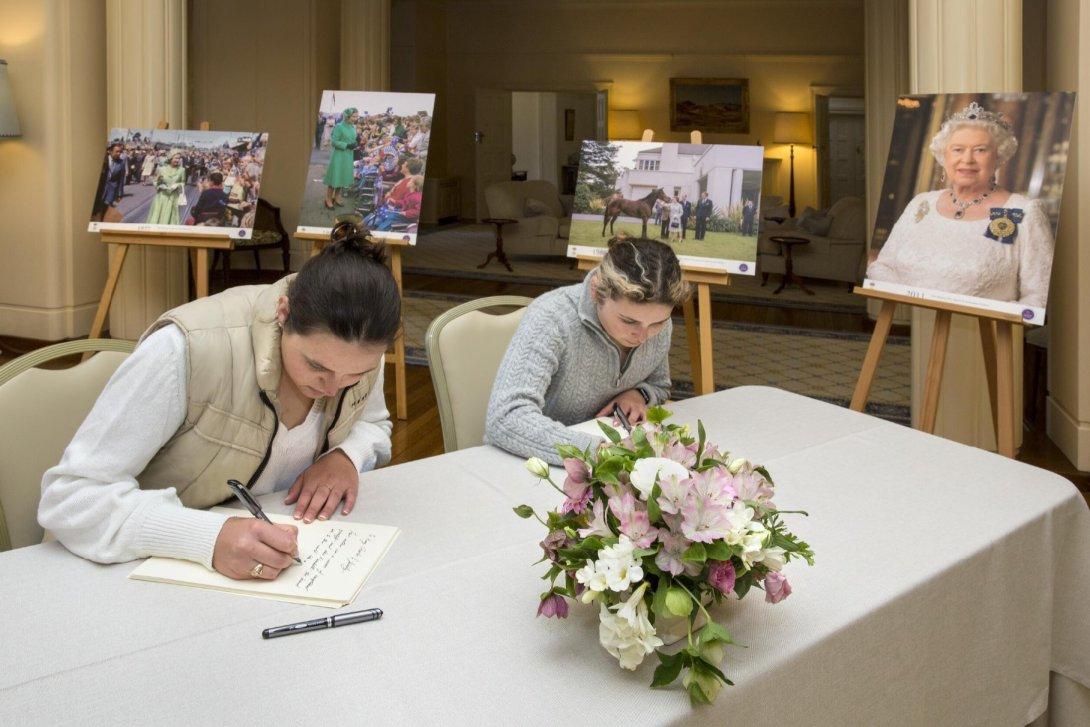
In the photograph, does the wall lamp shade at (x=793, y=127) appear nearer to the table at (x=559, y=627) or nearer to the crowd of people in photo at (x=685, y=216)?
the crowd of people in photo at (x=685, y=216)

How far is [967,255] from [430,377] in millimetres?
3121

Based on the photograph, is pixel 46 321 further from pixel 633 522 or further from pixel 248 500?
pixel 633 522

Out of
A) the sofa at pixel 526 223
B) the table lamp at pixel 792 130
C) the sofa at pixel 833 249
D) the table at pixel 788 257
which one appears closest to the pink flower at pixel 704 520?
the table at pixel 788 257

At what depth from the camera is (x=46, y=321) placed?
6.84 meters

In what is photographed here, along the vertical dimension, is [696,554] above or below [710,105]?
below

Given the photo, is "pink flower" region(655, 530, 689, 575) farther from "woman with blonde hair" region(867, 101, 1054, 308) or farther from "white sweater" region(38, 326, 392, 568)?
"woman with blonde hair" region(867, 101, 1054, 308)

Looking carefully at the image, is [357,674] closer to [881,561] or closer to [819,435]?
[881,561]

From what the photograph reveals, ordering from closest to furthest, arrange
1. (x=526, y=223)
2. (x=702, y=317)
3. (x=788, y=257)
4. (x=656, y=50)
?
(x=702, y=317)
(x=788, y=257)
(x=526, y=223)
(x=656, y=50)

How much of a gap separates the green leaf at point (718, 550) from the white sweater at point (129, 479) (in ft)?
2.60

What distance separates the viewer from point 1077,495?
2.04 metres

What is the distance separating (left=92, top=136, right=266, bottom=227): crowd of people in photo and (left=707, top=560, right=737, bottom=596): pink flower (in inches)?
185

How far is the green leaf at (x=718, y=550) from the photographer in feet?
4.09

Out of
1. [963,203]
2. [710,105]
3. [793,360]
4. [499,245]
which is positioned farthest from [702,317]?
[710,105]

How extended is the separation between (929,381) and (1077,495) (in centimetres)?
166
